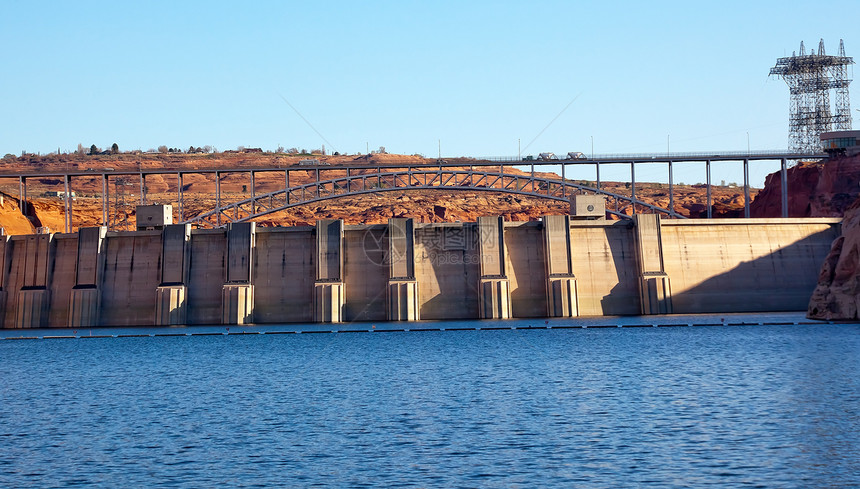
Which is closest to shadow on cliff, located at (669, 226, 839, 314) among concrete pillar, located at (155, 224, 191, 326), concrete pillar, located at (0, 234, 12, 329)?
concrete pillar, located at (155, 224, 191, 326)

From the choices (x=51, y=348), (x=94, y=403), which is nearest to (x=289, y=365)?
(x=94, y=403)

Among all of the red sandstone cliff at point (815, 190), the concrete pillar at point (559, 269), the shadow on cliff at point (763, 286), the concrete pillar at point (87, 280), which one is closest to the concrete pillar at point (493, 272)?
the concrete pillar at point (559, 269)

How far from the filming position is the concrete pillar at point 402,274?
7631 cm

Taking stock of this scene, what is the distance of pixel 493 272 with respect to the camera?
77375 mm

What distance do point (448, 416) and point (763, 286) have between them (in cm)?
5602

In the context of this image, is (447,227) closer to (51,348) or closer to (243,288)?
(243,288)

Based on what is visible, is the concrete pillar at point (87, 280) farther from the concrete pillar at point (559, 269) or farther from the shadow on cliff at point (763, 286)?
the shadow on cliff at point (763, 286)

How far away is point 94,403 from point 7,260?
49621 mm

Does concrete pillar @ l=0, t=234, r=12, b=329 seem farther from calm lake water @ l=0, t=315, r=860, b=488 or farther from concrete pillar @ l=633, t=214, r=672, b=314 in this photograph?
concrete pillar @ l=633, t=214, r=672, b=314

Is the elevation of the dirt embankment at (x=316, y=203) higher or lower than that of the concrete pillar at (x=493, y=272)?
higher

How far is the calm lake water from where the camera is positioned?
78.6 feet

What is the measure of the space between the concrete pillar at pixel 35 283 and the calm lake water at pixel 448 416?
22.6m

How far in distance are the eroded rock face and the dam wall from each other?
1514 cm

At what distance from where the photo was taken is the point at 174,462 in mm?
26031
